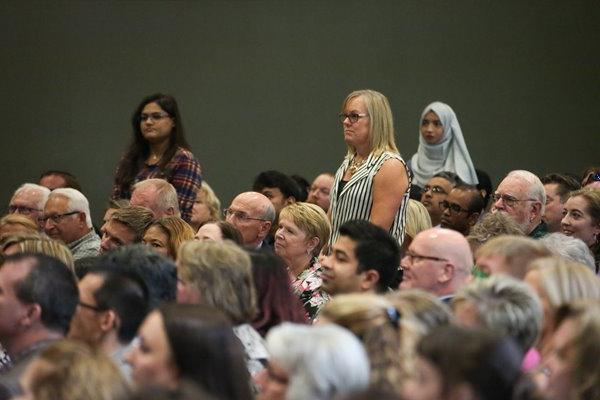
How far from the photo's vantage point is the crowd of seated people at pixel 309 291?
3031mm

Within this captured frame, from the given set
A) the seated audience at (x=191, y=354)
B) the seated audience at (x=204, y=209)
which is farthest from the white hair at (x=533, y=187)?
the seated audience at (x=191, y=354)

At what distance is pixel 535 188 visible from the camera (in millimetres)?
6238

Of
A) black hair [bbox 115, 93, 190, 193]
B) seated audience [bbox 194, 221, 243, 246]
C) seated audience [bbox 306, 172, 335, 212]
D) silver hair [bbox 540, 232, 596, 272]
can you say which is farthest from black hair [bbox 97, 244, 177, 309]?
seated audience [bbox 306, 172, 335, 212]

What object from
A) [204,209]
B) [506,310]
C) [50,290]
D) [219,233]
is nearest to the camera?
[506,310]

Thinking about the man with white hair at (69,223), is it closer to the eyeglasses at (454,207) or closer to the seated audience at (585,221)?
the eyeglasses at (454,207)

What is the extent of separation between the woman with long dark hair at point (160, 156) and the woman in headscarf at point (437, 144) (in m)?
1.71

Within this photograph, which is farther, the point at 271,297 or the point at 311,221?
the point at 311,221

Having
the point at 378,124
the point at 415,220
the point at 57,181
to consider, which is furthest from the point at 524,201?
the point at 57,181

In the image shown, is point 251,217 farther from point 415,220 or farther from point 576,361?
point 576,361

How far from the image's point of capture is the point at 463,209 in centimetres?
673

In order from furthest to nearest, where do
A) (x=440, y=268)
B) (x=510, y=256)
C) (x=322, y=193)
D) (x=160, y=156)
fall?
(x=322, y=193) → (x=160, y=156) → (x=440, y=268) → (x=510, y=256)

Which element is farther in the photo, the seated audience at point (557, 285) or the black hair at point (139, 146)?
the black hair at point (139, 146)

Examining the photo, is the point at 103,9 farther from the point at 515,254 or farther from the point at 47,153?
the point at 515,254

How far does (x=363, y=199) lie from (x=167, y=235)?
84 centimetres
